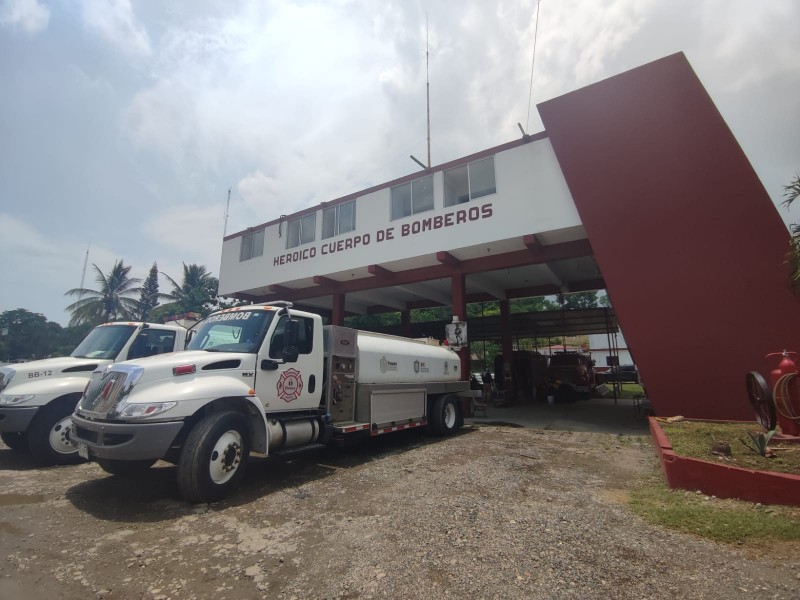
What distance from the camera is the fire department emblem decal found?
247 inches

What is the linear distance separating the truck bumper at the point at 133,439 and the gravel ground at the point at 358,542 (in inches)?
27.4

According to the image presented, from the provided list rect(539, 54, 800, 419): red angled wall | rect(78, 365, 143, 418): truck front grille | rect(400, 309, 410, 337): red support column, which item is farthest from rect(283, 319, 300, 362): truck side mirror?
rect(400, 309, 410, 337): red support column

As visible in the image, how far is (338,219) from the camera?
57.6ft

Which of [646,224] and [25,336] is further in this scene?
[25,336]

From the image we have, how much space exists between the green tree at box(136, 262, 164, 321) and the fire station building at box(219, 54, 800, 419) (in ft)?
109

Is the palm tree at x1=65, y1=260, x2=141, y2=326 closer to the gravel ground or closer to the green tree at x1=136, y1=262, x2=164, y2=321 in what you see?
the green tree at x1=136, y1=262, x2=164, y2=321

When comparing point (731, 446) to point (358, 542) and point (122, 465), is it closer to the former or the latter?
point (358, 542)

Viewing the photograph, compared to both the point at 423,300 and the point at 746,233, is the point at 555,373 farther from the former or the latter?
the point at 746,233

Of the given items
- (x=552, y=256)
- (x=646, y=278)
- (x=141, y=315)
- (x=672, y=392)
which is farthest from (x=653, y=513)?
(x=141, y=315)

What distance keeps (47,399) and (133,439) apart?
3379 mm

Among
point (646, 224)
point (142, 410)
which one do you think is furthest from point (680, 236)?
point (142, 410)

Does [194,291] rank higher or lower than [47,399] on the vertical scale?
higher

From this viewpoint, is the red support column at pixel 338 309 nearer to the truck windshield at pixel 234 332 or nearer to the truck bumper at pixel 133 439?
the truck windshield at pixel 234 332

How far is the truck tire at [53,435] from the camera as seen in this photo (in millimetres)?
6551
